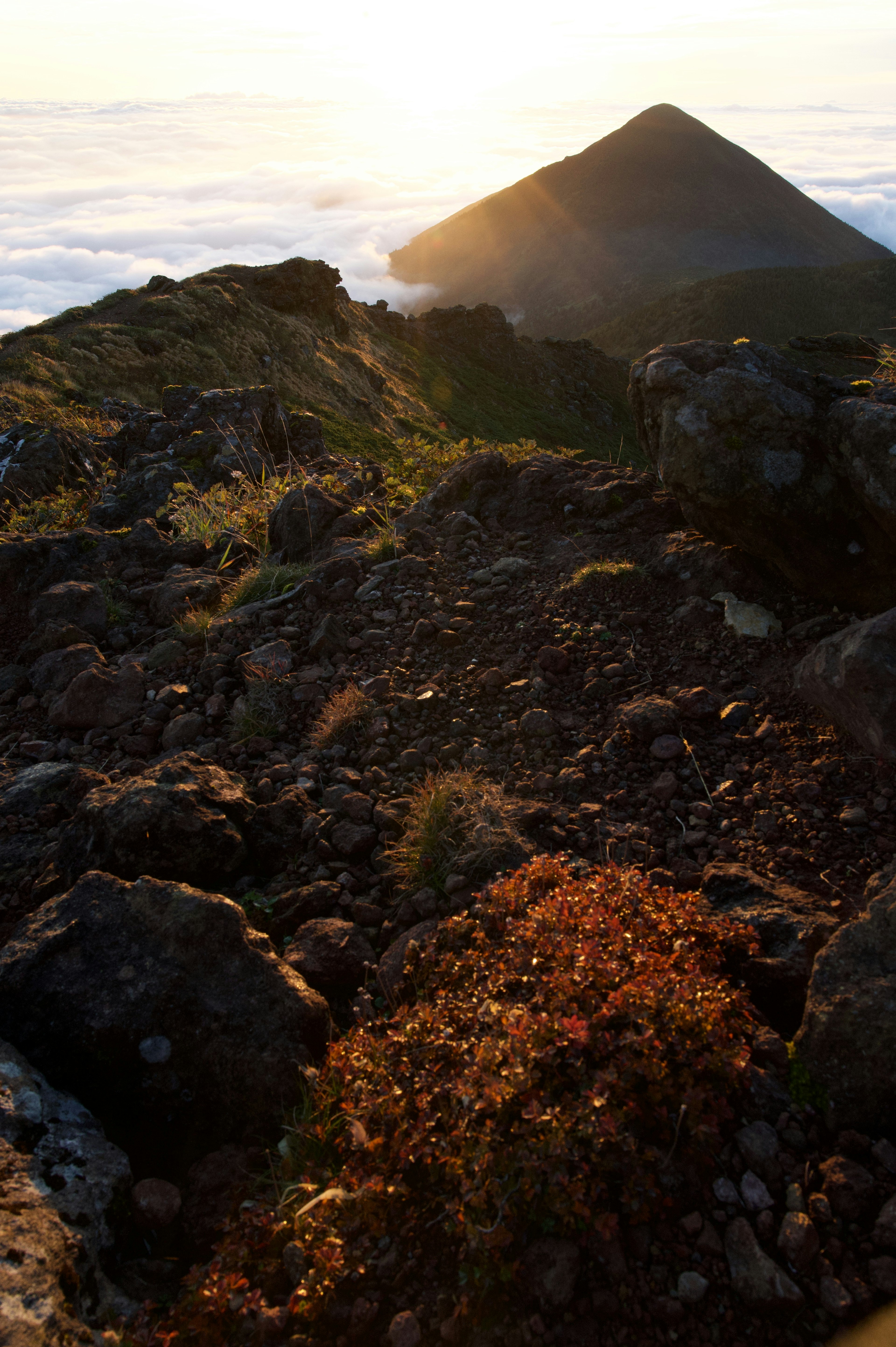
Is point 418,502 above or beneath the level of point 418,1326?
above

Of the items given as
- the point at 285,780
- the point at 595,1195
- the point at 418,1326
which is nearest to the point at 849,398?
the point at 285,780

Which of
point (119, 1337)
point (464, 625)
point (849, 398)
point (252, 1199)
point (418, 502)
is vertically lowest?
point (252, 1199)

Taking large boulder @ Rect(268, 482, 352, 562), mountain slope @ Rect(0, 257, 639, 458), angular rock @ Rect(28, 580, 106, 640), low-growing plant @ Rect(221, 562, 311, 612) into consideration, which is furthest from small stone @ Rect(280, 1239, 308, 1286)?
mountain slope @ Rect(0, 257, 639, 458)

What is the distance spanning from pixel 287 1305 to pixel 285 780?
2731 mm

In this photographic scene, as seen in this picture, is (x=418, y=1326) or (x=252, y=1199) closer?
(x=418, y=1326)

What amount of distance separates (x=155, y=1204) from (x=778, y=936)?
2578 mm

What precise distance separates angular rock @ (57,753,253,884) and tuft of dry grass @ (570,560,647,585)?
11.2 feet

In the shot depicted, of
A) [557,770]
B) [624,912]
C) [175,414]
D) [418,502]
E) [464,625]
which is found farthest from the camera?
[175,414]

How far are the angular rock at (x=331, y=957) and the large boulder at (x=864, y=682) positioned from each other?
281 centimetres

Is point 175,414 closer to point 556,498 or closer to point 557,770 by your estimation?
point 556,498

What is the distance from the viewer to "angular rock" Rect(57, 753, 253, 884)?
Answer: 357 cm

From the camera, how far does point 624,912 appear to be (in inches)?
115

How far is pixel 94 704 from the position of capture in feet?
17.6

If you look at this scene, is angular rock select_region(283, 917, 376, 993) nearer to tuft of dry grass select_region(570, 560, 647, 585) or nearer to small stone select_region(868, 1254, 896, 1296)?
small stone select_region(868, 1254, 896, 1296)
